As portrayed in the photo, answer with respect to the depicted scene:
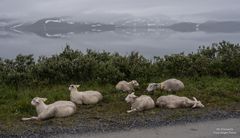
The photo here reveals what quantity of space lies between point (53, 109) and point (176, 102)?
3.34m

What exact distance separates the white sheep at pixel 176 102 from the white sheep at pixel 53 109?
241 centimetres

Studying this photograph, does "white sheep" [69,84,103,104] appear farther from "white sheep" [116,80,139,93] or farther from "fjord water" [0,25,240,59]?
"fjord water" [0,25,240,59]

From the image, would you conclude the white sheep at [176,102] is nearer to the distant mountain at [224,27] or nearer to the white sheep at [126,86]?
the white sheep at [126,86]

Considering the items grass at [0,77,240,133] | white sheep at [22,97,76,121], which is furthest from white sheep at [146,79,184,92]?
white sheep at [22,97,76,121]

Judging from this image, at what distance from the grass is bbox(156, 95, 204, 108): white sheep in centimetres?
25

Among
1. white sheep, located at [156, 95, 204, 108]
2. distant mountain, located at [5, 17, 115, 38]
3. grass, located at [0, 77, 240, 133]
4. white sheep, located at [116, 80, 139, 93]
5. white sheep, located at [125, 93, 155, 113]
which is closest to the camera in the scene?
grass, located at [0, 77, 240, 133]

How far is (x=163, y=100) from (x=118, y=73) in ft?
10.4

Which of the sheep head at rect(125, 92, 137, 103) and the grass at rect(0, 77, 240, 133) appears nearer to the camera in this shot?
the grass at rect(0, 77, 240, 133)

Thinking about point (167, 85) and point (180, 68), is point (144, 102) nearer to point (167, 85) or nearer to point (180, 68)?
point (167, 85)

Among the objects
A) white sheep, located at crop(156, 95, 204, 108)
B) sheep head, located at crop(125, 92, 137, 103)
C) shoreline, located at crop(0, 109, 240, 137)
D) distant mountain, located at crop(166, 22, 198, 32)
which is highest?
sheep head, located at crop(125, 92, 137, 103)

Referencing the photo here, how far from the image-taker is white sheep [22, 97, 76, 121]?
35.1 ft

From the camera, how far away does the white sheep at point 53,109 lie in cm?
1070

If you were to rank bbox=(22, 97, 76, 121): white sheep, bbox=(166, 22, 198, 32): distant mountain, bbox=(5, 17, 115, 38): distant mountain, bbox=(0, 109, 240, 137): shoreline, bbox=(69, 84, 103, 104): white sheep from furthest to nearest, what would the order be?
bbox=(166, 22, 198, 32): distant mountain
bbox=(5, 17, 115, 38): distant mountain
bbox=(69, 84, 103, 104): white sheep
bbox=(22, 97, 76, 121): white sheep
bbox=(0, 109, 240, 137): shoreline

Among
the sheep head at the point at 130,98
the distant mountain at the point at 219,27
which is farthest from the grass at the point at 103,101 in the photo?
A: the distant mountain at the point at 219,27
